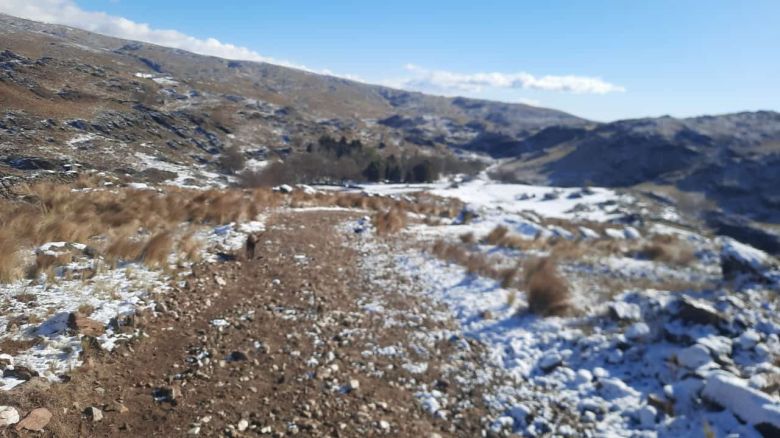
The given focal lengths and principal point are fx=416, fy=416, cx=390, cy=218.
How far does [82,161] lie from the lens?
21.5 meters

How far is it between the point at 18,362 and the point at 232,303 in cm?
305

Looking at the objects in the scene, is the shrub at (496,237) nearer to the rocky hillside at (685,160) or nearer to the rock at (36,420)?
the rock at (36,420)

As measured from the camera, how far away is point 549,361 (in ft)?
21.1

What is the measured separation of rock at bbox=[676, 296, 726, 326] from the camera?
7273 millimetres

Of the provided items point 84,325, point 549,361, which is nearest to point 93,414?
point 84,325

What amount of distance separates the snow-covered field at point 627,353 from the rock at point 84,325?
4.08m

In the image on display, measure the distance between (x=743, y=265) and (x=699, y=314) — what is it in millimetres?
5838

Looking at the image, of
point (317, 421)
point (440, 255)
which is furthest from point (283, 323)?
point (440, 255)

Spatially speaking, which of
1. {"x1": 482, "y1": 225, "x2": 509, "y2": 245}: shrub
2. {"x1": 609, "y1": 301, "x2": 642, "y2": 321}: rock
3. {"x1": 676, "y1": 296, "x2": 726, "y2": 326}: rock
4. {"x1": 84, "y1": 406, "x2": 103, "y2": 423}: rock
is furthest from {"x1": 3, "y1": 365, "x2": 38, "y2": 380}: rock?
{"x1": 482, "y1": 225, "x2": 509, "y2": 245}: shrub

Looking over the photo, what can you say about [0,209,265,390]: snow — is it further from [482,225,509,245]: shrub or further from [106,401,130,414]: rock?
[482,225,509,245]: shrub

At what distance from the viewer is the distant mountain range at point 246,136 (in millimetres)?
25000

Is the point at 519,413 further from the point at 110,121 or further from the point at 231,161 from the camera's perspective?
the point at 231,161

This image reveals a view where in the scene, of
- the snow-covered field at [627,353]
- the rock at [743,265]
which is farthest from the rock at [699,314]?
the rock at [743,265]

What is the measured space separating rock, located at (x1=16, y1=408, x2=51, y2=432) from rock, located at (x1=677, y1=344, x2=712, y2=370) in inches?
301
